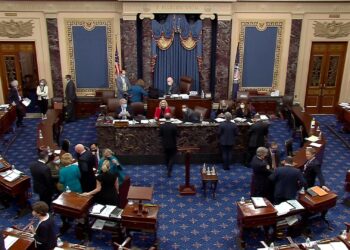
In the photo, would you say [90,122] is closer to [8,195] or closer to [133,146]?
[133,146]

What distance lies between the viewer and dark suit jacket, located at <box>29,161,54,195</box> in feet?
24.9

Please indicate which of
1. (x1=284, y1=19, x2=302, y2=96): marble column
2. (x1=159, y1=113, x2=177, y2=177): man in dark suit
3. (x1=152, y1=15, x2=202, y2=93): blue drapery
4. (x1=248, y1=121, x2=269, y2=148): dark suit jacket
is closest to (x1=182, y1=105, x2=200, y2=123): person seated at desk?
(x1=159, y1=113, x2=177, y2=177): man in dark suit

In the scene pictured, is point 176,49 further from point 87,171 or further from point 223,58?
point 87,171

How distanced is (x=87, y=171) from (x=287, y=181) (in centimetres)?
363

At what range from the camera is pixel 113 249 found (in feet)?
23.5

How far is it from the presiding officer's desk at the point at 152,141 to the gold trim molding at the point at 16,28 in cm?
492

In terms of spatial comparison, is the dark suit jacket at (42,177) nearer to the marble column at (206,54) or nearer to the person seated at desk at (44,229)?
the person seated at desk at (44,229)

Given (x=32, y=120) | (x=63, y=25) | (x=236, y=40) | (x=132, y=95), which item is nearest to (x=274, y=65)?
(x=236, y=40)

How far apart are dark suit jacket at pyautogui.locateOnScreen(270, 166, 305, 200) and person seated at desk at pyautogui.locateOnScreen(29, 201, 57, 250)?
12.8 feet

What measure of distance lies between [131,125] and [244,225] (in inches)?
175

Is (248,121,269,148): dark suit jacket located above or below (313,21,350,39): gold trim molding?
below

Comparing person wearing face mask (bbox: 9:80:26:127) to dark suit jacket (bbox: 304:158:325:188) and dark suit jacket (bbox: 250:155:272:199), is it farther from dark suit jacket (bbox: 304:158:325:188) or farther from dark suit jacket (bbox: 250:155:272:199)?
dark suit jacket (bbox: 304:158:325:188)

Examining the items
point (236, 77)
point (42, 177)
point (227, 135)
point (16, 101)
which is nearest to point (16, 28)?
point (16, 101)

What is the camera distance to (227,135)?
9.98 m
